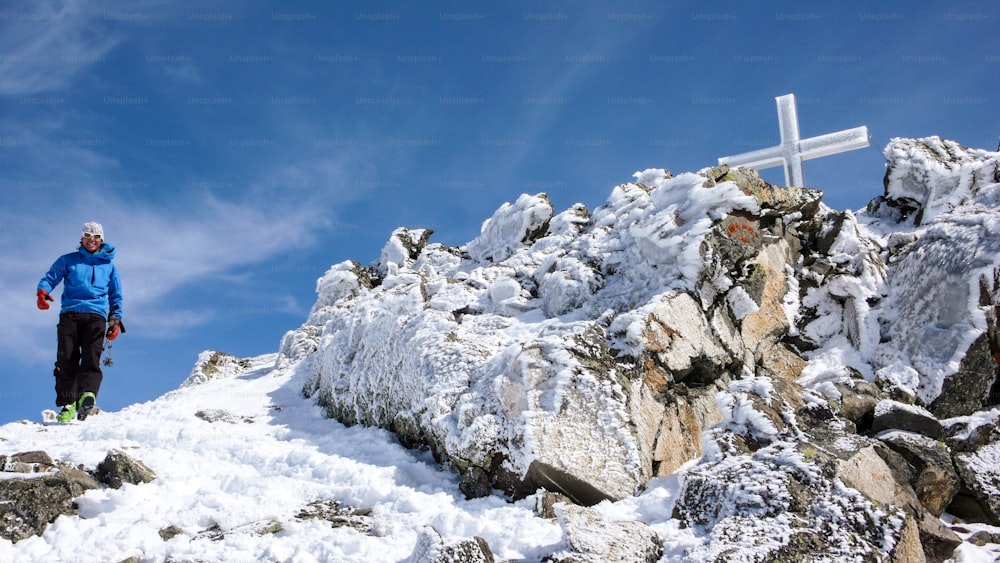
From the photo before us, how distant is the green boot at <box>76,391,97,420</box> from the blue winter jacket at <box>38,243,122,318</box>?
5.06 ft

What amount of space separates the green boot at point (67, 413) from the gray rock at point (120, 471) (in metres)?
Result: 4.07

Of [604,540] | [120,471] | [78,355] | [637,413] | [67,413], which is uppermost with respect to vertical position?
[78,355]

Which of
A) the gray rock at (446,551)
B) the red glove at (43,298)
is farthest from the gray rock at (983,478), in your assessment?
the red glove at (43,298)

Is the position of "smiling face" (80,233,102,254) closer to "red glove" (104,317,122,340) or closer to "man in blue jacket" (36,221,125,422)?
"man in blue jacket" (36,221,125,422)

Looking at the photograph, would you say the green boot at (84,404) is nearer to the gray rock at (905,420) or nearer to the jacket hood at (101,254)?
the jacket hood at (101,254)

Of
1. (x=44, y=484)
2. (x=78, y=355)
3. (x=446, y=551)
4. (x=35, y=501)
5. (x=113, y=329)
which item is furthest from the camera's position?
(x=113, y=329)

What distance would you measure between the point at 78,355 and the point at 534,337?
8.65 metres

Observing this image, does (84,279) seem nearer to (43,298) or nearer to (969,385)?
(43,298)

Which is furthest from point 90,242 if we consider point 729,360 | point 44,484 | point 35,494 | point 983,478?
point 983,478

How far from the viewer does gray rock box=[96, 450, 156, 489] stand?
26.3 ft

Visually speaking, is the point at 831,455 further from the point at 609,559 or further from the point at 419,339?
the point at 419,339

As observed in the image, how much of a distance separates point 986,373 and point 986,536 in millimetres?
4157

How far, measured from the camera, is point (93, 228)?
459 inches

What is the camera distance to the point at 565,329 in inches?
422
